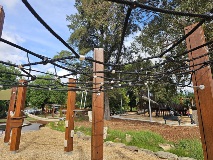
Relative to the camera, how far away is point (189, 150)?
6453 millimetres

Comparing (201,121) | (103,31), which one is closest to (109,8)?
(103,31)

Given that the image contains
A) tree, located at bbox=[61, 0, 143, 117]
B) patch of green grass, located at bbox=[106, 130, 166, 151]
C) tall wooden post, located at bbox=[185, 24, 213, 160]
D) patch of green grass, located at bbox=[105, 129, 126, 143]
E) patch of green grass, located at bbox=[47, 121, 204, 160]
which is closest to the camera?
tall wooden post, located at bbox=[185, 24, 213, 160]

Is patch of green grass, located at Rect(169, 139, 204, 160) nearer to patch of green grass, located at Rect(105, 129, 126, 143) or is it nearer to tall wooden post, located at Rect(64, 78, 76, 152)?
patch of green grass, located at Rect(105, 129, 126, 143)

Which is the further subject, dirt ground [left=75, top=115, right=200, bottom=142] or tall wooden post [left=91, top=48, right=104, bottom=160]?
dirt ground [left=75, top=115, right=200, bottom=142]

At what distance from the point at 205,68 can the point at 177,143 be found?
5.70 metres

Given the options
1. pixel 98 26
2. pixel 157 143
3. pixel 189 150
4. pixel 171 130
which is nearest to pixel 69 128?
pixel 157 143

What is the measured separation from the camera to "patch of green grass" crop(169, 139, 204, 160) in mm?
5854

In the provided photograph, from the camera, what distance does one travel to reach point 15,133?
676 cm

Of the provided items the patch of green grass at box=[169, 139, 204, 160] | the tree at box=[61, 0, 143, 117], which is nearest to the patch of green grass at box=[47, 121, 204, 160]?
the patch of green grass at box=[169, 139, 204, 160]

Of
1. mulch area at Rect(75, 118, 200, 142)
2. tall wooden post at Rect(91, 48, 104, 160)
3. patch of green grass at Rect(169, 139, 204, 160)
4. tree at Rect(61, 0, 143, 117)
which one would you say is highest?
tree at Rect(61, 0, 143, 117)

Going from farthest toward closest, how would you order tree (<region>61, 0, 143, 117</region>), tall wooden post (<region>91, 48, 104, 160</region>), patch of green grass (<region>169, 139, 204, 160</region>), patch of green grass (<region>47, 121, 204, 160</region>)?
1. tree (<region>61, 0, 143, 117</region>)
2. patch of green grass (<region>47, 121, 204, 160</region>)
3. patch of green grass (<region>169, 139, 204, 160</region>)
4. tall wooden post (<region>91, 48, 104, 160</region>)

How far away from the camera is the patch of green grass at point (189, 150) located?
5.85 m

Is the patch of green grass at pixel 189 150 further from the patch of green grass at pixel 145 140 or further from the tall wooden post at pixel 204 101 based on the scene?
the tall wooden post at pixel 204 101

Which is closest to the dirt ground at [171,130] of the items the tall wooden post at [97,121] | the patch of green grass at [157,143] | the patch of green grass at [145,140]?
the patch of green grass at [145,140]
